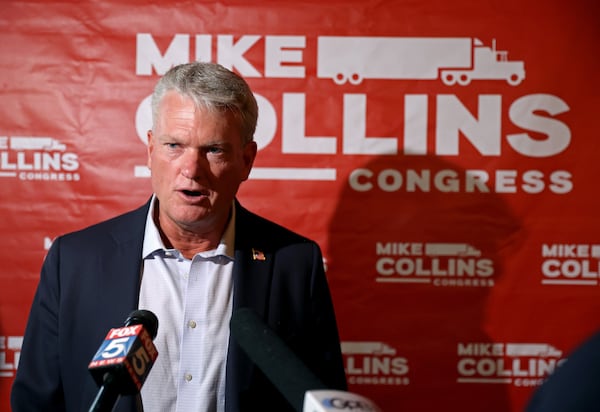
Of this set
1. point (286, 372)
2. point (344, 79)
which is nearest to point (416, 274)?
point (344, 79)

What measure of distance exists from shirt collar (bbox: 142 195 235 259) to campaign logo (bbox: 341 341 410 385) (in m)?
0.65

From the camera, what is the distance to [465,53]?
6.86ft

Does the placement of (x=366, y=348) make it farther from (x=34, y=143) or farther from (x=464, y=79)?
(x=34, y=143)

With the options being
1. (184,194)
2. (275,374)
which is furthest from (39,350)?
(275,374)

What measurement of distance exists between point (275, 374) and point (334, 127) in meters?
1.32

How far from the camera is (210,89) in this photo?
1.50m

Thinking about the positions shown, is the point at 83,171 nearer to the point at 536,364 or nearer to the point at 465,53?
the point at 465,53

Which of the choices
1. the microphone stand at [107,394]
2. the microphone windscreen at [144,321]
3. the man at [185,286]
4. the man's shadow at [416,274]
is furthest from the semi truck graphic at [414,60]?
the microphone stand at [107,394]

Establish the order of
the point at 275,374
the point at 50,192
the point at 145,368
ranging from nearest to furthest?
the point at 275,374
the point at 145,368
the point at 50,192

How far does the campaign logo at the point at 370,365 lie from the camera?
209cm

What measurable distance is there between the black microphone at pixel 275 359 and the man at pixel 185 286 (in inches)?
20.1

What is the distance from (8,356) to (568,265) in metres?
1.72

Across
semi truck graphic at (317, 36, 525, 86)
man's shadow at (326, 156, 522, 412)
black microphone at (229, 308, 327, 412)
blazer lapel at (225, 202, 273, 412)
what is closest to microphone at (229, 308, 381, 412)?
black microphone at (229, 308, 327, 412)

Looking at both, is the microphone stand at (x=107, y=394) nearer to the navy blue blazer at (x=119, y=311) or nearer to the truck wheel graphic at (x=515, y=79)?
the navy blue blazer at (x=119, y=311)
